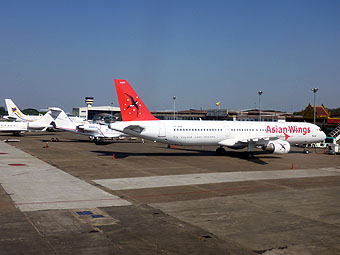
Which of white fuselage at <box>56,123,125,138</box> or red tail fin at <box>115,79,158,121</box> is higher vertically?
red tail fin at <box>115,79,158,121</box>

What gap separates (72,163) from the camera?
112 ft

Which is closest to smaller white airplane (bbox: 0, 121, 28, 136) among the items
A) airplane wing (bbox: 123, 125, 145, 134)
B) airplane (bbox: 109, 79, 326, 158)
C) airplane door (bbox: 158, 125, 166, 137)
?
airplane (bbox: 109, 79, 326, 158)

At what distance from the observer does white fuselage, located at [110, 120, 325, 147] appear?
127ft

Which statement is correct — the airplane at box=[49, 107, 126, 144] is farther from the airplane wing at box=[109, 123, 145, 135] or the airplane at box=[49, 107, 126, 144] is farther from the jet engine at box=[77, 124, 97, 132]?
the airplane wing at box=[109, 123, 145, 135]

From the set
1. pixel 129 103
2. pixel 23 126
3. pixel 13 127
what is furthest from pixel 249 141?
pixel 13 127

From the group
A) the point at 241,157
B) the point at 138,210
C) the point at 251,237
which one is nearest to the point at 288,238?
the point at 251,237

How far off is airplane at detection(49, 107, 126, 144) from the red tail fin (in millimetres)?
20977

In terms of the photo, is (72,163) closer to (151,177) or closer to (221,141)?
(151,177)

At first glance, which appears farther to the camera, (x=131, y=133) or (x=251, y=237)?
(x=131, y=133)

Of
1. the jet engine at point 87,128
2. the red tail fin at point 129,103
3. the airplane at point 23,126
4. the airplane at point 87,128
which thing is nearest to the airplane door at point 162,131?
the red tail fin at point 129,103

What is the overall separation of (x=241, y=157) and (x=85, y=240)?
105 feet

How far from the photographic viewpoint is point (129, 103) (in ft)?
128

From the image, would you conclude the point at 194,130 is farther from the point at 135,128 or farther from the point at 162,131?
the point at 135,128

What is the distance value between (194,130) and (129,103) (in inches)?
317
